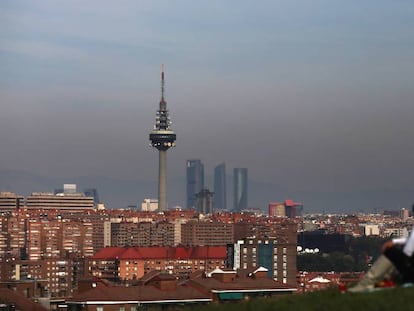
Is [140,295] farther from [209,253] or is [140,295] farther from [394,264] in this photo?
[209,253]

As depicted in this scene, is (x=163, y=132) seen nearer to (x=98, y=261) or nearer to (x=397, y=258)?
(x=98, y=261)

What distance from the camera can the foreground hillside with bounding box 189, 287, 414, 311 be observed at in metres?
7.96

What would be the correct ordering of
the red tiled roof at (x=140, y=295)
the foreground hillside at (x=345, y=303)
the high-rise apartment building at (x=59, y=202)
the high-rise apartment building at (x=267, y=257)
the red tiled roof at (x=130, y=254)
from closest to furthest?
the foreground hillside at (x=345, y=303) → the red tiled roof at (x=140, y=295) → the high-rise apartment building at (x=267, y=257) → the red tiled roof at (x=130, y=254) → the high-rise apartment building at (x=59, y=202)

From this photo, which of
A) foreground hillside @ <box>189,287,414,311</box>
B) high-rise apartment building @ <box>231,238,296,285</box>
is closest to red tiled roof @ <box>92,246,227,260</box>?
high-rise apartment building @ <box>231,238,296,285</box>

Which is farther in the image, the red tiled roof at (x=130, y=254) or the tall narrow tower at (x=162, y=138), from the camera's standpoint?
the tall narrow tower at (x=162, y=138)

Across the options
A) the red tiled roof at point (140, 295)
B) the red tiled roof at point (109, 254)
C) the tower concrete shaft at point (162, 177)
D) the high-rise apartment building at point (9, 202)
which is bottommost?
the red tiled roof at point (140, 295)

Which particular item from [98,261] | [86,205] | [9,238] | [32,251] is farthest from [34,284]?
[86,205]

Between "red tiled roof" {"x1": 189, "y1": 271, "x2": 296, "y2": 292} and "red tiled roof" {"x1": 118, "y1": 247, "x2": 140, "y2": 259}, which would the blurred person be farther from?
"red tiled roof" {"x1": 118, "y1": 247, "x2": 140, "y2": 259}

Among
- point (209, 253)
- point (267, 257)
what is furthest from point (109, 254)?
point (267, 257)

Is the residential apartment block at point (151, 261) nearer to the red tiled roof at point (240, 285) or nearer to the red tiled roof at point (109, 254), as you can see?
the red tiled roof at point (109, 254)

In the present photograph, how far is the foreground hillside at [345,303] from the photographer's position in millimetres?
7965

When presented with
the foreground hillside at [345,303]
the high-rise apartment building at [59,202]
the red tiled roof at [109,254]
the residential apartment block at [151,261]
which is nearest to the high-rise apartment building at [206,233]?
the red tiled roof at [109,254]

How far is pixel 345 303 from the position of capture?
8.18 m

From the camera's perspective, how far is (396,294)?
8289mm
